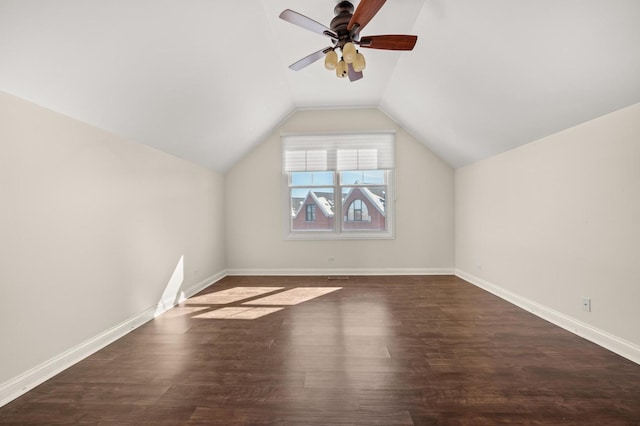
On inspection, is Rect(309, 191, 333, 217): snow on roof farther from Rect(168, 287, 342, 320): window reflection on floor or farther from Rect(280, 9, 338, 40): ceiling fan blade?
Rect(280, 9, 338, 40): ceiling fan blade

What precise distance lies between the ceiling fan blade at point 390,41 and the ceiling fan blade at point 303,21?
262mm

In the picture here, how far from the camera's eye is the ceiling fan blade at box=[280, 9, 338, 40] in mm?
1925

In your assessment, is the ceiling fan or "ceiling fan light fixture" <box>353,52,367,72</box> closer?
the ceiling fan

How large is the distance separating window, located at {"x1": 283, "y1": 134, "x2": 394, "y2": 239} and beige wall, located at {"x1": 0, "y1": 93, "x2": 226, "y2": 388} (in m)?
2.18

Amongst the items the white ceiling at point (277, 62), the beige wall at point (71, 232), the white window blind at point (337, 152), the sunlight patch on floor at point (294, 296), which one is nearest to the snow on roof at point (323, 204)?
the white window blind at point (337, 152)

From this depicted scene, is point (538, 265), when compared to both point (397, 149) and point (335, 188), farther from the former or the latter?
point (335, 188)

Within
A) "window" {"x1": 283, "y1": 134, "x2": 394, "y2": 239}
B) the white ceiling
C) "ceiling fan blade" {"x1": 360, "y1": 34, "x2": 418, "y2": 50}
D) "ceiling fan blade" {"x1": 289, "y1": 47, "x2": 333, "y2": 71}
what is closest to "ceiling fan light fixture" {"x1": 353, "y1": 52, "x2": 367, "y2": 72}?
"ceiling fan blade" {"x1": 360, "y1": 34, "x2": 418, "y2": 50}

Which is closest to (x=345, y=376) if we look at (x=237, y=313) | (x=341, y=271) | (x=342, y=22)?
(x=237, y=313)

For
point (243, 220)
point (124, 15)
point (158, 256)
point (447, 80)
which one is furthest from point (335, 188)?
point (124, 15)

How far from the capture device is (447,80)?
2850 millimetres

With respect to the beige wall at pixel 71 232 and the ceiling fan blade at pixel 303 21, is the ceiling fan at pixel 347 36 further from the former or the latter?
the beige wall at pixel 71 232

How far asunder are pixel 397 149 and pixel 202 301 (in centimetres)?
386

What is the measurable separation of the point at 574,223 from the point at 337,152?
3.30m

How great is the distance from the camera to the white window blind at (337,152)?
479 cm
